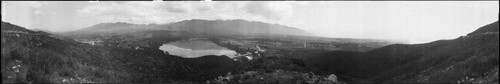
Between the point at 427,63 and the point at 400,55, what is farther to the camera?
the point at 400,55

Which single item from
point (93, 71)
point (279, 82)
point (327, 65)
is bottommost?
→ point (327, 65)

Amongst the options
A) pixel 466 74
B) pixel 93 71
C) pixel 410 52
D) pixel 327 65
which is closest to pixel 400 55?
pixel 410 52

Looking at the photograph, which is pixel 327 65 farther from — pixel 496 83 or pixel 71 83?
pixel 71 83

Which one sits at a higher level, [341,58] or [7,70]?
[7,70]

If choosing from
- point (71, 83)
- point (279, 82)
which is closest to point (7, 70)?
point (71, 83)

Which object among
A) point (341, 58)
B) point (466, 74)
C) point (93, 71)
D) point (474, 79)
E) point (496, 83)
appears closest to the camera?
point (496, 83)

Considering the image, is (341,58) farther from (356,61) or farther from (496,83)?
(496,83)

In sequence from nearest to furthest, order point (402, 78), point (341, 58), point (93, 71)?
point (93, 71) → point (402, 78) → point (341, 58)
